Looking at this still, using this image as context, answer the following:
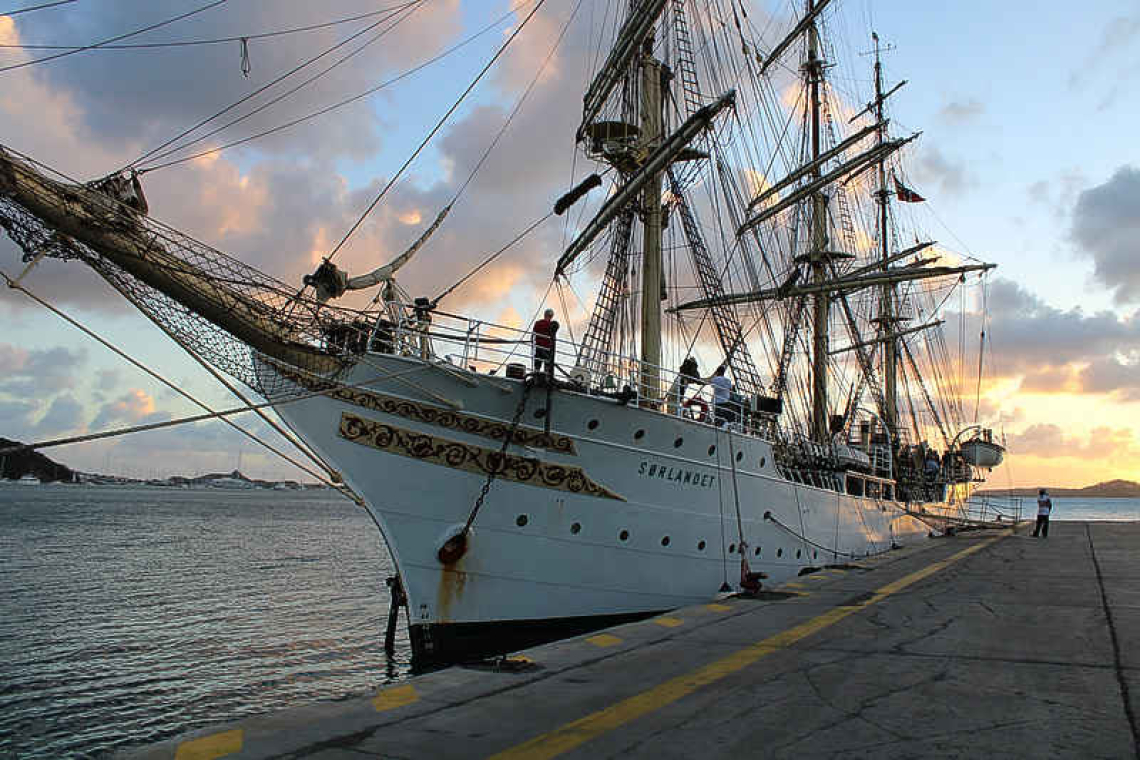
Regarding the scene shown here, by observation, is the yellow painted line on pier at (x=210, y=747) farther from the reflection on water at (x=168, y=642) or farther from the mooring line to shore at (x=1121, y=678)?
the mooring line to shore at (x=1121, y=678)

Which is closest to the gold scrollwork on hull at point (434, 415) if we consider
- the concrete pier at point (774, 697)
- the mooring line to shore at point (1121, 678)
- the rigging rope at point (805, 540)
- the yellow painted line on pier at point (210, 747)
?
the concrete pier at point (774, 697)

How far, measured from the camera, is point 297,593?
2223 cm

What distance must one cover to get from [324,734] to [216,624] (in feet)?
47.9

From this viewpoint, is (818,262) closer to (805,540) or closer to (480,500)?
(805,540)

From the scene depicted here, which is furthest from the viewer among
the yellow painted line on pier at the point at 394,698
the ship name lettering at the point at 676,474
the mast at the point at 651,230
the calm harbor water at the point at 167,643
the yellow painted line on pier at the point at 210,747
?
the mast at the point at 651,230

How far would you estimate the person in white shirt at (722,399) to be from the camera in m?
13.2

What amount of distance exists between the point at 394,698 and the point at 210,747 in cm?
122

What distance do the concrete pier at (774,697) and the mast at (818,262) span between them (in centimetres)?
1824

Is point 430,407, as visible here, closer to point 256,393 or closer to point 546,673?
point 256,393

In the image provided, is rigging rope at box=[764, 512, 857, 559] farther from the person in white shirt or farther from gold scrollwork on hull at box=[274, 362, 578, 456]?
gold scrollwork on hull at box=[274, 362, 578, 456]

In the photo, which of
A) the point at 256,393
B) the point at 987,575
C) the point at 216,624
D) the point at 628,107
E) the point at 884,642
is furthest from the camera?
the point at 628,107

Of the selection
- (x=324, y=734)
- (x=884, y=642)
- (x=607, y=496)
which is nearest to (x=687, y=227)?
(x=607, y=496)

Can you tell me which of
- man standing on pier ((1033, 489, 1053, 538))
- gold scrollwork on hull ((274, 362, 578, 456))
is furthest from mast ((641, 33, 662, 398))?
man standing on pier ((1033, 489, 1053, 538))

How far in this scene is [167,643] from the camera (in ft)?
48.0
